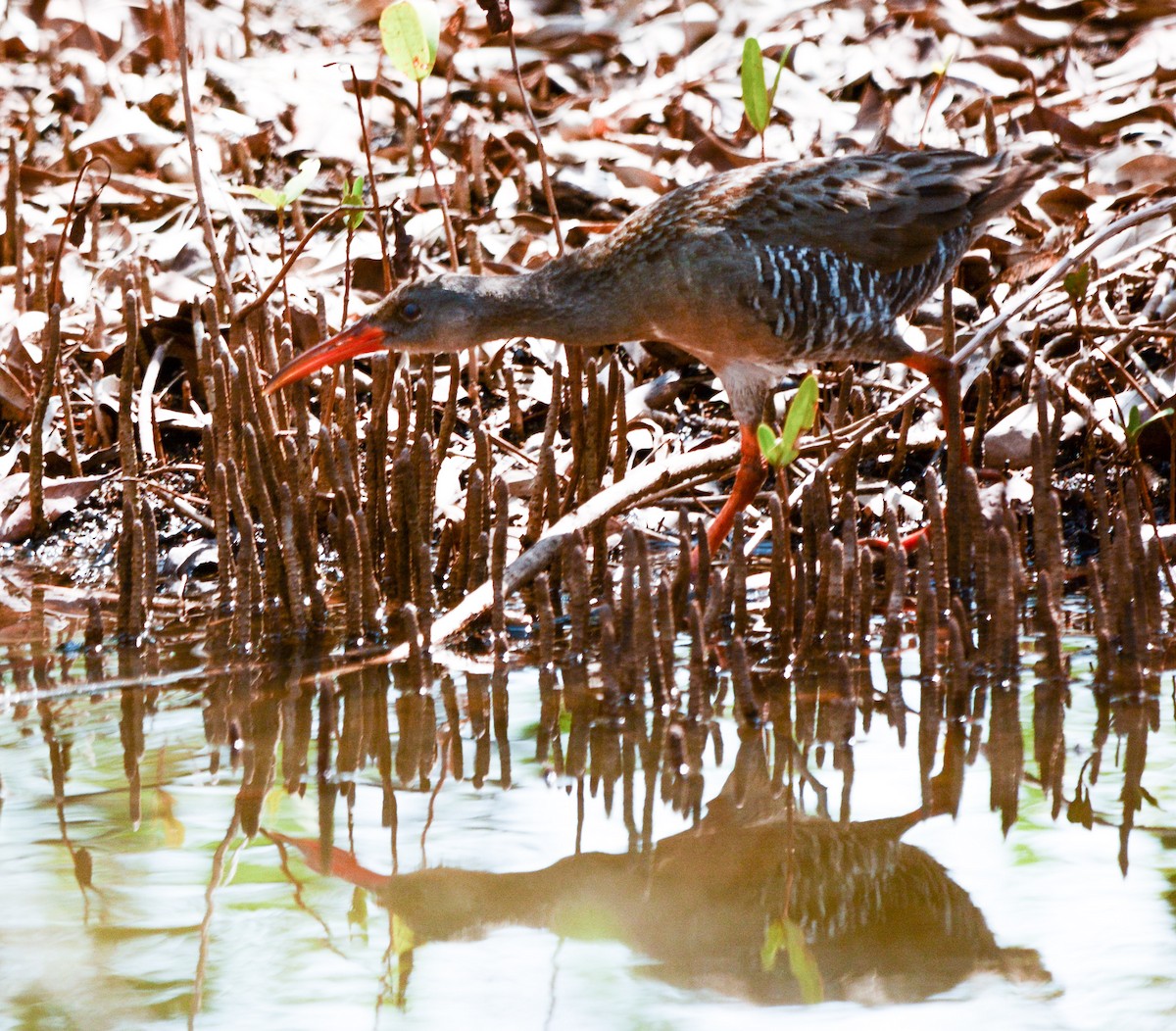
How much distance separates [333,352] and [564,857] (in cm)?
202

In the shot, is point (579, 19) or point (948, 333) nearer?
point (948, 333)

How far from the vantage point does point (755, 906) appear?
255 cm

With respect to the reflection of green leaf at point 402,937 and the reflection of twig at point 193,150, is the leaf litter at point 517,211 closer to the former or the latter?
the reflection of twig at point 193,150

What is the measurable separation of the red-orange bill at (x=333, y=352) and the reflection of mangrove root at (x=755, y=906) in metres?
1.77

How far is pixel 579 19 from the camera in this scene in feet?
25.7

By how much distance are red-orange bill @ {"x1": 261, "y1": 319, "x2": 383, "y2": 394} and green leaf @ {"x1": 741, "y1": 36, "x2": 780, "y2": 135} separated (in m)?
1.22

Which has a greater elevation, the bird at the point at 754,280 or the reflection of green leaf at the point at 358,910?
the bird at the point at 754,280

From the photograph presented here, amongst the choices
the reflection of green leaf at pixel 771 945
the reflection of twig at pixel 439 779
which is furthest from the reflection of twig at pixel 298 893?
→ the reflection of green leaf at pixel 771 945

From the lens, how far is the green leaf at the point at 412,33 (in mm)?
3900

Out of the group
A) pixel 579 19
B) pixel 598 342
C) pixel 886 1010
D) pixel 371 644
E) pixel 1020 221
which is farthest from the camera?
pixel 579 19

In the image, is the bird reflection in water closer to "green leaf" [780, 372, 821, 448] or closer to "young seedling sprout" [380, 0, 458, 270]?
"green leaf" [780, 372, 821, 448]

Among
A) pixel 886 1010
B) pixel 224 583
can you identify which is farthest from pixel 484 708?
pixel 886 1010

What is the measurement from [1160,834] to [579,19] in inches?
239

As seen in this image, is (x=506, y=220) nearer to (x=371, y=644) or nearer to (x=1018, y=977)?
(x=371, y=644)
